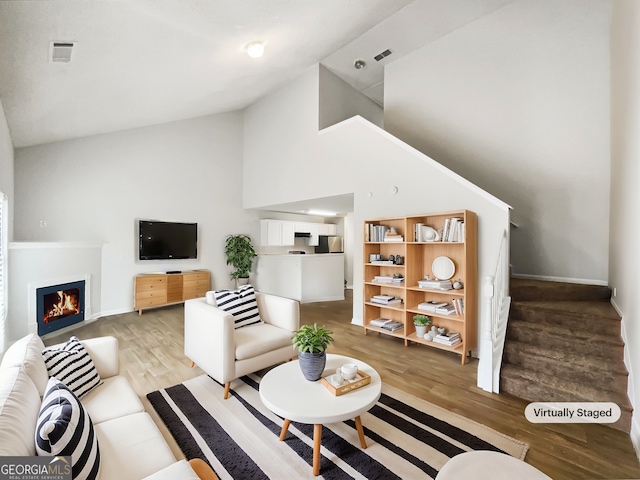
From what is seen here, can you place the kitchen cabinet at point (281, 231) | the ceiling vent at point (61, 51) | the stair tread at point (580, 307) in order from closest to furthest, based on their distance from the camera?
the ceiling vent at point (61, 51) < the stair tread at point (580, 307) < the kitchen cabinet at point (281, 231)

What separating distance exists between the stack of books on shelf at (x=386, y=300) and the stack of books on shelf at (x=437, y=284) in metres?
0.50

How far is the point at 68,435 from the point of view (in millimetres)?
1031

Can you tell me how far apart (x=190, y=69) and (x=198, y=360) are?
3.37m

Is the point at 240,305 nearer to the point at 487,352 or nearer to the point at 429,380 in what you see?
the point at 429,380

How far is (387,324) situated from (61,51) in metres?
4.27

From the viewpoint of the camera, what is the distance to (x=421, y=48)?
4.82m

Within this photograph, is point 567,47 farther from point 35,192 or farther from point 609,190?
point 35,192

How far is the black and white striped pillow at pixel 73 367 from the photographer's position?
64.7 inches

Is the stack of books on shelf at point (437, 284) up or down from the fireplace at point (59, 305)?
up

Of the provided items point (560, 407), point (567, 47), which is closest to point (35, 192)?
point (560, 407)

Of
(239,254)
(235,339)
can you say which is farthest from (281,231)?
(235,339)

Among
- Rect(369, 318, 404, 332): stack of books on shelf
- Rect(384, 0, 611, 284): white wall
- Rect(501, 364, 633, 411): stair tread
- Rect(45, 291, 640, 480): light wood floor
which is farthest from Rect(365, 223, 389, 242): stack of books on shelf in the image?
Rect(501, 364, 633, 411): stair tread

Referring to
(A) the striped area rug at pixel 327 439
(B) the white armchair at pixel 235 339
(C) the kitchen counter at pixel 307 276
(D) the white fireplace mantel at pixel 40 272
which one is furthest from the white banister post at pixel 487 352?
(D) the white fireplace mantel at pixel 40 272

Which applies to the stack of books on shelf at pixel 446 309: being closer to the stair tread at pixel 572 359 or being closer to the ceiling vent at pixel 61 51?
the stair tread at pixel 572 359
